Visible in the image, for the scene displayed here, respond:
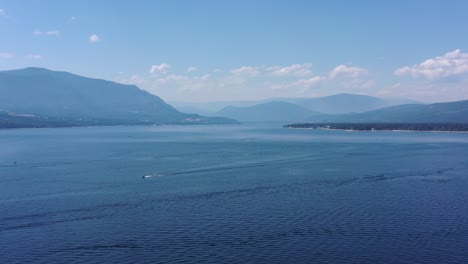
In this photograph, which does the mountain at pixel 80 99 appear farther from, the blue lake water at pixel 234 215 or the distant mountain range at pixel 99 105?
the blue lake water at pixel 234 215

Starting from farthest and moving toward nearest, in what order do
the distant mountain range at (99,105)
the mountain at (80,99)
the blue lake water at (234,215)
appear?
the mountain at (80,99) < the distant mountain range at (99,105) < the blue lake water at (234,215)

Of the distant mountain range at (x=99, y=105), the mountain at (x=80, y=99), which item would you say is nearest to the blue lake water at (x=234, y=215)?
the distant mountain range at (x=99, y=105)

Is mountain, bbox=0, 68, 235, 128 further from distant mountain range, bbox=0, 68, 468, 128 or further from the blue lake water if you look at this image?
the blue lake water

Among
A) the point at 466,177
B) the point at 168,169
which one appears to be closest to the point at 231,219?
the point at 168,169

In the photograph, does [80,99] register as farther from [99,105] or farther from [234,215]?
[234,215]

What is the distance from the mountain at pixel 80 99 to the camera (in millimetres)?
124312

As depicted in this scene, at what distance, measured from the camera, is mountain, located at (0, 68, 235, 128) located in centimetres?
12431

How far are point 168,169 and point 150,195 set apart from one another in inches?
262

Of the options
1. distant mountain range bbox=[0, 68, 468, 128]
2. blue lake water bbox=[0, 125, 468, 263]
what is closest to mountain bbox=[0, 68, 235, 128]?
distant mountain range bbox=[0, 68, 468, 128]

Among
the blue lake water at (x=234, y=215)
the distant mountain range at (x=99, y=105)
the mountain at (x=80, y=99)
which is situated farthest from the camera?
the mountain at (x=80, y=99)

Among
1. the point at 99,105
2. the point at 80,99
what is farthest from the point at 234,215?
the point at 80,99

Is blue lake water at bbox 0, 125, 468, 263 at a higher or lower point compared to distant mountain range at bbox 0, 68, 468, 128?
lower

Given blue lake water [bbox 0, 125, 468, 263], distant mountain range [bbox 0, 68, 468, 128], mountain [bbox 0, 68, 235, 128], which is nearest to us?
blue lake water [bbox 0, 125, 468, 263]

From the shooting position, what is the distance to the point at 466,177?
1892cm
